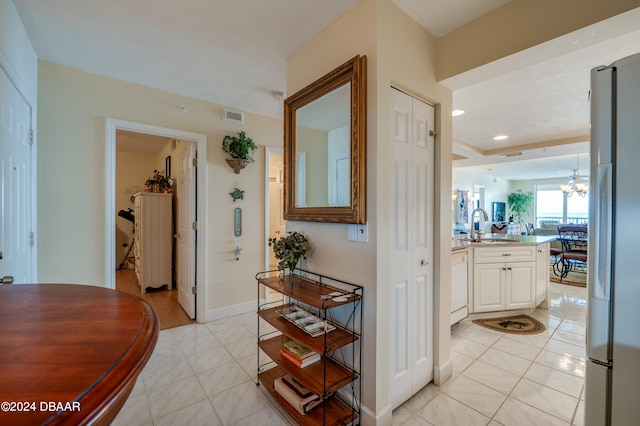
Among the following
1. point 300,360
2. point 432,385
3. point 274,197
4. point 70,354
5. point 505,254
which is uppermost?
point 274,197

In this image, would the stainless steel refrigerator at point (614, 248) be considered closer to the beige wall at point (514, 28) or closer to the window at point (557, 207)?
the beige wall at point (514, 28)

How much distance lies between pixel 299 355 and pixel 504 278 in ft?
8.89

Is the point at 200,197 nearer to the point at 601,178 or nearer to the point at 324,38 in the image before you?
the point at 324,38

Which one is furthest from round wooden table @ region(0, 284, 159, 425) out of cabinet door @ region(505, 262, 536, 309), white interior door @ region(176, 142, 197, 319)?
cabinet door @ region(505, 262, 536, 309)

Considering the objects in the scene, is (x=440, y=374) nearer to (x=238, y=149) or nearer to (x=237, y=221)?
(x=237, y=221)

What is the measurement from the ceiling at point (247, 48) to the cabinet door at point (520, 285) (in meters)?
1.79

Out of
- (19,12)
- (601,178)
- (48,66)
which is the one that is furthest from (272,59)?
(601,178)

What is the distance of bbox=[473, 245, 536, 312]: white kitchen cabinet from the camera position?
3070mm

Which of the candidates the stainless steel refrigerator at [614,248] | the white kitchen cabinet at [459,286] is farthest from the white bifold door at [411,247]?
the white kitchen cabinet at [459,286]

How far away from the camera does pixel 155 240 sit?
424 centimetres

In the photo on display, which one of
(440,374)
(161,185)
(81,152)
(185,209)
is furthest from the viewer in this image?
(161,185)

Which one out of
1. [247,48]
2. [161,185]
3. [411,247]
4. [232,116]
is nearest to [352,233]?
[411,247]

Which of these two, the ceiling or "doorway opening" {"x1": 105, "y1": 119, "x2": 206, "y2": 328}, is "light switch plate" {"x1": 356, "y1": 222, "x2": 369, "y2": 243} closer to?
the ceiling

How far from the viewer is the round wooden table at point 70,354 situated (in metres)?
0.39
